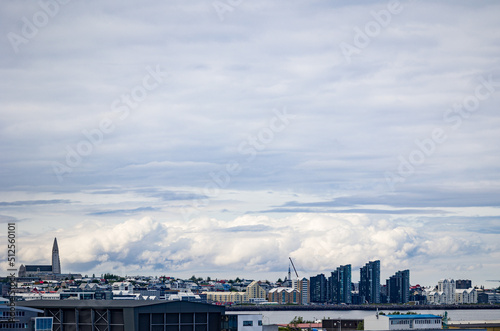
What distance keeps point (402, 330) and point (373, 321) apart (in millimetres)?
8206

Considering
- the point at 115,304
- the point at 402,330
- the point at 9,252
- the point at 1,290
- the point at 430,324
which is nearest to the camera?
the point at 9,252

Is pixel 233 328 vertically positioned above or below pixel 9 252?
below

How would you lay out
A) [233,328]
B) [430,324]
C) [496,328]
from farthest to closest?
[496,328] → [430,324] → [233,328]

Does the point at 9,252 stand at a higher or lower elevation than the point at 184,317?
higher

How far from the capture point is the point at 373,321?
285 feet

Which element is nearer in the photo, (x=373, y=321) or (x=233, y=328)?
(x=233, y=328)

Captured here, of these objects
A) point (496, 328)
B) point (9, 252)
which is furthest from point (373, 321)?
point (9, 252)

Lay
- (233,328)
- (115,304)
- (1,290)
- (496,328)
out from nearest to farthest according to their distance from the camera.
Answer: (115,304)
(233,328)
(496,328)
(1,290)

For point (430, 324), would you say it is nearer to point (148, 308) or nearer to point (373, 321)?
point (373, 321)

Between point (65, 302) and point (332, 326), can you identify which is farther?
point (332, 326)

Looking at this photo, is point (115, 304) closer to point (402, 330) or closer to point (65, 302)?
point (65, 302)

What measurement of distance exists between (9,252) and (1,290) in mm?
139902

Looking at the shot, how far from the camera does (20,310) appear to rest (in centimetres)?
5116

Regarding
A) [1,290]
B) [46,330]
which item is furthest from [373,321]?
[1,290]
